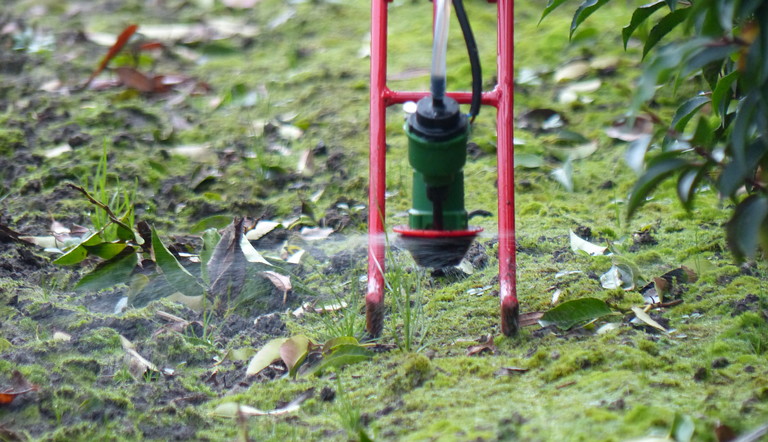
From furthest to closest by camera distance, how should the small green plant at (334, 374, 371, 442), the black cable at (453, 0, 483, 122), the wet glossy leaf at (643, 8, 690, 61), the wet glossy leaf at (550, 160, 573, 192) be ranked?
the wet glossy leaf at (550, 160, 573, 192) → the black cable at (453, 0, 483, 122) → the wet glossy leaf at (643, 8, 690, 61) → the small green plant at (334, 374, 371, 442)

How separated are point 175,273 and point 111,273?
0.17 metres

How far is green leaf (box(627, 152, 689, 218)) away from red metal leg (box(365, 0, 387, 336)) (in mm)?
673

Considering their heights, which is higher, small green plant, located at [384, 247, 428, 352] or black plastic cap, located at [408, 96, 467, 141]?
black plastic cap, located at [408, 96, 467, 141]

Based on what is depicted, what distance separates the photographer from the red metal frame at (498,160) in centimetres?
197

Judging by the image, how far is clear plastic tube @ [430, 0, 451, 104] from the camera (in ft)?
6.32

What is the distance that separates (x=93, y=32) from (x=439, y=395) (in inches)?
147

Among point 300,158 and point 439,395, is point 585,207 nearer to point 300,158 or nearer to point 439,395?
point 300,158

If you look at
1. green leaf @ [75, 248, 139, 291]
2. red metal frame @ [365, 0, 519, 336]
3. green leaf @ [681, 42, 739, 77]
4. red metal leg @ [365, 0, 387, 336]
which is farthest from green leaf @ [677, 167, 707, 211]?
green leaf @ [75, 248, 139, 291]

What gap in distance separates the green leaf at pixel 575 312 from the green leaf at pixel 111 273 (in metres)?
1.04

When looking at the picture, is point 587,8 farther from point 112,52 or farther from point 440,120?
point 112,52

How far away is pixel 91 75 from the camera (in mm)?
4105

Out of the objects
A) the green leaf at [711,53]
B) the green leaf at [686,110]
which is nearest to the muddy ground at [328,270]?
the green leaf at [686,110]

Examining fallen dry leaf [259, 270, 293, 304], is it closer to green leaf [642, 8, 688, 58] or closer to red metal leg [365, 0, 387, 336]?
red metal leg [365, 0, 387, 336]

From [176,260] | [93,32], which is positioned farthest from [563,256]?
[93,32]
